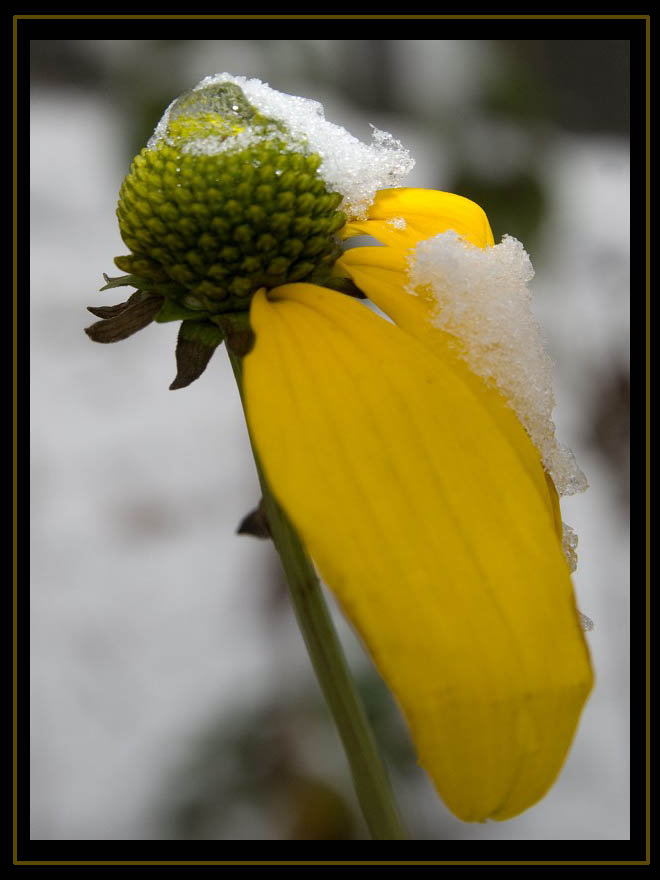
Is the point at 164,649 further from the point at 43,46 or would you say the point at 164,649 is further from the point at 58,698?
the point at 43,46

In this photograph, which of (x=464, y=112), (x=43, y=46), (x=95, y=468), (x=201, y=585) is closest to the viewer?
(x=464, y=112)

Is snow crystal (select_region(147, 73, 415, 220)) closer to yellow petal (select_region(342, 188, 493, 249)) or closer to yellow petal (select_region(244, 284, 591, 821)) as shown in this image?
yellow petal (select_region(342, 188, 493, 249))

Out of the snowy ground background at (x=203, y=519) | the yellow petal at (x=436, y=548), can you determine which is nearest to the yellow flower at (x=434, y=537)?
the yellow petal at (x=436, y=548)

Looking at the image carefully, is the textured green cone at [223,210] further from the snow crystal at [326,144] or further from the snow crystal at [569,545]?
the snow crystal at [569,545]

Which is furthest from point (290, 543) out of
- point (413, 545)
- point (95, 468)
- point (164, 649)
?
point (95, 468)

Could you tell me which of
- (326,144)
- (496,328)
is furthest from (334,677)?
(326,144)

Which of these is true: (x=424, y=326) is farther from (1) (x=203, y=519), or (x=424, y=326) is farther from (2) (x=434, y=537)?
(1) (x=203, y=519)
